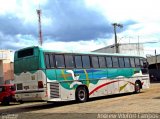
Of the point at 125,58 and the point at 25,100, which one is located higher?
the point at 125,58

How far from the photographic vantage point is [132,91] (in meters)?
25.9

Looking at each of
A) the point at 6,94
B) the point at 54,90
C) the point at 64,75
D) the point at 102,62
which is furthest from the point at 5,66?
the point at 54,90

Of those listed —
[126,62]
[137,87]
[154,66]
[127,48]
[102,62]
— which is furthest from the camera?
[154,66]

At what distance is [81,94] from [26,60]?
3901mm

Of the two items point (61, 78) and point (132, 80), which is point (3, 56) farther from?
point (61, 78)

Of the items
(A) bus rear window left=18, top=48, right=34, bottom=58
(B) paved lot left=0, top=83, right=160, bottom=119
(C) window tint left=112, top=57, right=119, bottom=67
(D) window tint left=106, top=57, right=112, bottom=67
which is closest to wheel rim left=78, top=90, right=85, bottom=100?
(B) paved lot left=0, top=83, right=160, bottom=119

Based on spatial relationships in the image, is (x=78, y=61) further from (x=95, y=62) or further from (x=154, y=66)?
(x=154, y=66)

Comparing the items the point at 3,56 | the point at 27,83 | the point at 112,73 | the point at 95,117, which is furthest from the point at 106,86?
the point at 3,56

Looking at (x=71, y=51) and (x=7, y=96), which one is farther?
(x=7, y=96)

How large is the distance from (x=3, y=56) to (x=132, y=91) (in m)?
29.5

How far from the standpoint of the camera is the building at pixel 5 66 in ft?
168

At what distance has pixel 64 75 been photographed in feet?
64.0

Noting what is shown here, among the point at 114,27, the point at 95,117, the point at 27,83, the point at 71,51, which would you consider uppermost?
the point at 114,27

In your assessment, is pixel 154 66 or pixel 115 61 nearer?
pixel 115 61
